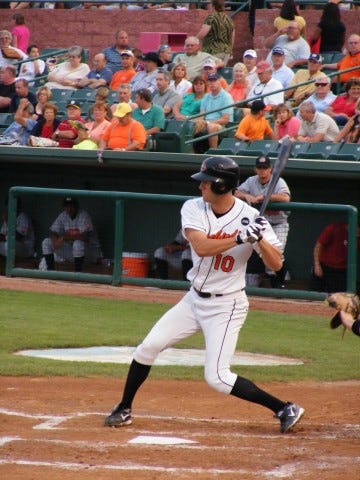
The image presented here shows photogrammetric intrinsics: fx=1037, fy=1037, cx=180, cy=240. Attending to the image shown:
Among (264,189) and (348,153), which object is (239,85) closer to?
(348,153)

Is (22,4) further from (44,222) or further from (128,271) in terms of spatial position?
(128,271)

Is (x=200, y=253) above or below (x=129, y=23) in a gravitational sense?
below

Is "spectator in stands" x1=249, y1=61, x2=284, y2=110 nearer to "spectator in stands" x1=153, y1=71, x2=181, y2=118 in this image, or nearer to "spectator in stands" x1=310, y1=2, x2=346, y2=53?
"spectator in stands" x1=153, y1=71, x2=181, y2=118

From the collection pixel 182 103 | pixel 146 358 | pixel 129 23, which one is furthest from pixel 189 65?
pixel 146 358

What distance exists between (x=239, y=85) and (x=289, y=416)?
27.5ft

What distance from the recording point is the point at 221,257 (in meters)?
5.89

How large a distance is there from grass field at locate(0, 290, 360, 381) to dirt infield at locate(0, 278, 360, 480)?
332 millimetres

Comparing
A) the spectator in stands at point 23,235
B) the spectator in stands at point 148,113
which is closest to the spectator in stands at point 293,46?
the spectator in stands at point 148,113

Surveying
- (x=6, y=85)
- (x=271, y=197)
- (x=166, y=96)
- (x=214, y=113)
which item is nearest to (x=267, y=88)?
(x=214, y=113)

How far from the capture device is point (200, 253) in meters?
5.78

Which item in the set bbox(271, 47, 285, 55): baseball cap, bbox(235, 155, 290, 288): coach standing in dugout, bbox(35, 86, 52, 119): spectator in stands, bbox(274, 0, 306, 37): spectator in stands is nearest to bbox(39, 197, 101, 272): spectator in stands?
bbox(35, 86, 52, 119): spectator in stands

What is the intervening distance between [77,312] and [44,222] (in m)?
2.92

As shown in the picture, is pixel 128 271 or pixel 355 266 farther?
pixel 128 271

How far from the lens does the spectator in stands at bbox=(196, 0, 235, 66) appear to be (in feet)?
51.1
